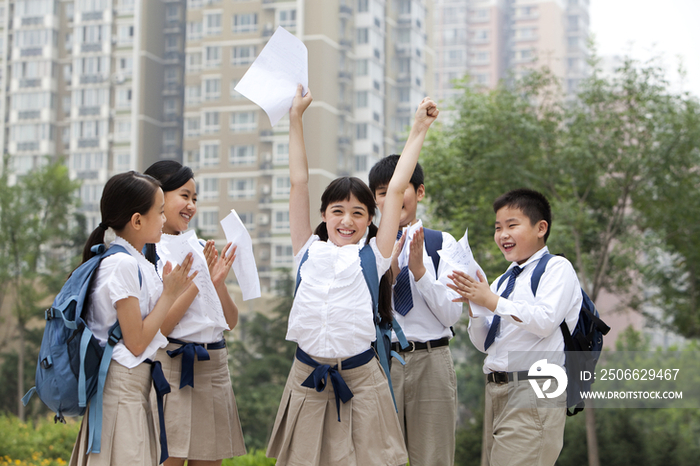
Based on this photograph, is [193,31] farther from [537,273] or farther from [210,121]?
[537,273]

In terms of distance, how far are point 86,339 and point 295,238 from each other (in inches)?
32.2

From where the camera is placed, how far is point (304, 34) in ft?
66.1

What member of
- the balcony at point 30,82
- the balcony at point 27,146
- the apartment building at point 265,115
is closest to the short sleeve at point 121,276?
the apartment building at point 265,115

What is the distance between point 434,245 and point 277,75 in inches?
38.6

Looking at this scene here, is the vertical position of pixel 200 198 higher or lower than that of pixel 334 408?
higher

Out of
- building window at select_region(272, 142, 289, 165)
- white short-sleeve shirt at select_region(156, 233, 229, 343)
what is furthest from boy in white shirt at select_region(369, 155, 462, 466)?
building window at select_region(272, 142, 289, 165)

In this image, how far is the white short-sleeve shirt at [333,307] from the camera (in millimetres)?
2281

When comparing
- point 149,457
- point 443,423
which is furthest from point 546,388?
point 149,457

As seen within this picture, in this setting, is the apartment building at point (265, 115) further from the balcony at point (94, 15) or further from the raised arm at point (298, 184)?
the raised arm at point (298, 184)

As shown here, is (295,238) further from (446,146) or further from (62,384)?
(446,146)

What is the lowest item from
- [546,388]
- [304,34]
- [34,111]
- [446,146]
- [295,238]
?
[546,388]

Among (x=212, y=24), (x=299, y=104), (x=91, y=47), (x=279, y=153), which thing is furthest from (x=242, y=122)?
(x=299, y=104)

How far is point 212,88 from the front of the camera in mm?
21453

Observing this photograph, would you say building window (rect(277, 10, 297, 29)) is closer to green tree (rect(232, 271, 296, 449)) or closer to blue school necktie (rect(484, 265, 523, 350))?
green tree (rect(232, 271, 296, 449))
